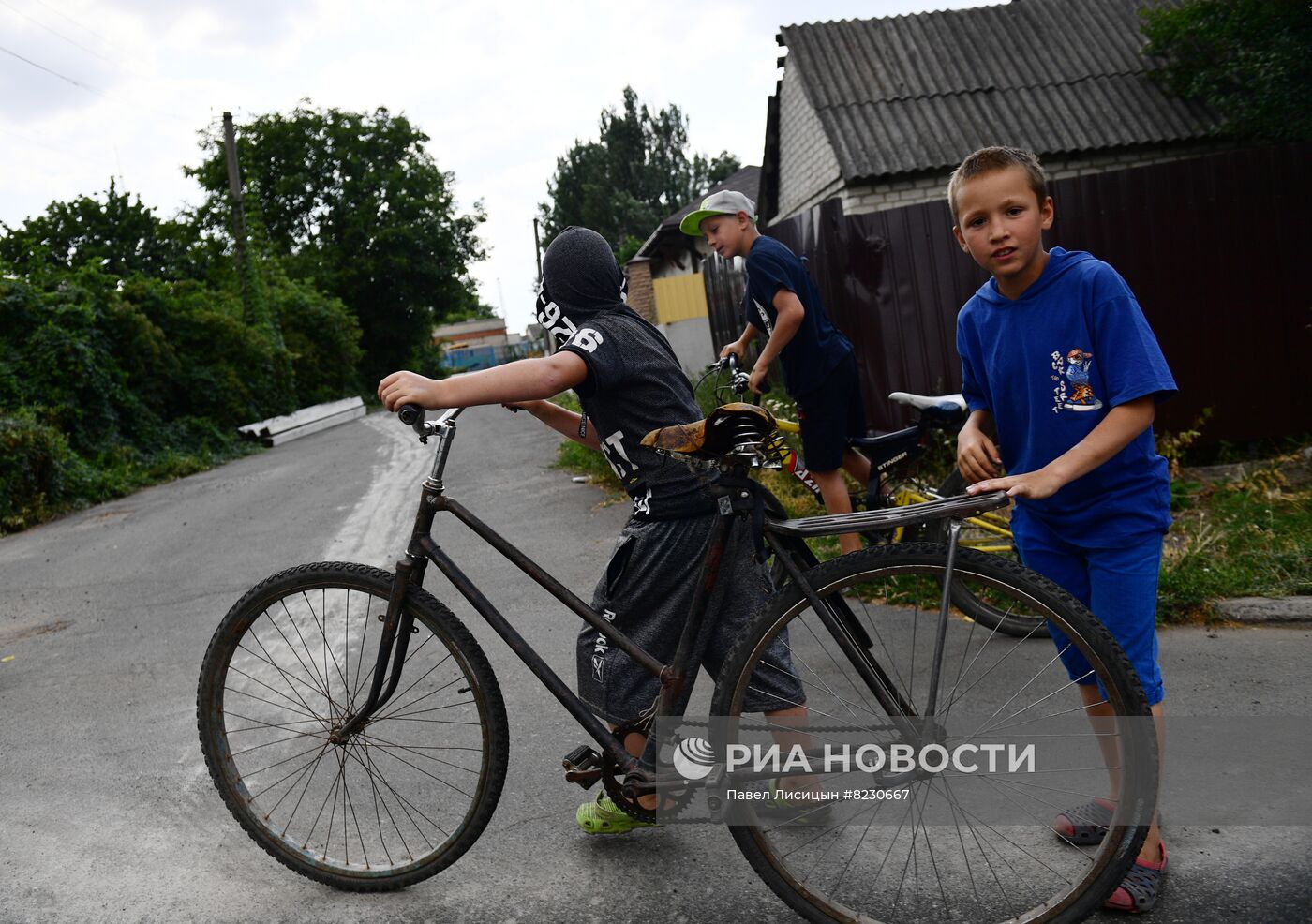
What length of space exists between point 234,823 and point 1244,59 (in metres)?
12.9

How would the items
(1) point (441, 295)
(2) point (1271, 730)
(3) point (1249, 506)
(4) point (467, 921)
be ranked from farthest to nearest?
(1) point (441, 295) < (3) point (1249, 506) < (2) point (1271, 730) < (4) point (467, 921)

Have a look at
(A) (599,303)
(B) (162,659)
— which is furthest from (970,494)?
(B) (162,659)

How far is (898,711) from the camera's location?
2.47 m

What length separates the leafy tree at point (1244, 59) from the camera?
1111 centimetres

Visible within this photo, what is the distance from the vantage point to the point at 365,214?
1938 inches

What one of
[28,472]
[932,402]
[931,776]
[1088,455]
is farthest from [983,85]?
[931,776]

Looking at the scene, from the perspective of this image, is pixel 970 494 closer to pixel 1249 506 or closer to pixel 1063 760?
pixel 1063 760

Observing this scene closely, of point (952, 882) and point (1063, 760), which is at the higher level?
point (1063, 760)

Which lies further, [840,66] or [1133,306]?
[840,66]

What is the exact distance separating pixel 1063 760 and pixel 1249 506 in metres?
4.26

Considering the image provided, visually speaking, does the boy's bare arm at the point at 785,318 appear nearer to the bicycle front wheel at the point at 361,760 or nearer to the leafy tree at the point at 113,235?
the bicycle front wheel at the point at 361,760

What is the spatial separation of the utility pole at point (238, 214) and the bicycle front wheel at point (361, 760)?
85.4 ft

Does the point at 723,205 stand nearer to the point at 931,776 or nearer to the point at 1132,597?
the point at 1132,597

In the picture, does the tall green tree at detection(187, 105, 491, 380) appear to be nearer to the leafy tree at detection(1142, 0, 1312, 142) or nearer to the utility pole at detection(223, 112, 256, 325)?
the utility pole at detection(223, 112, 256, 325)
